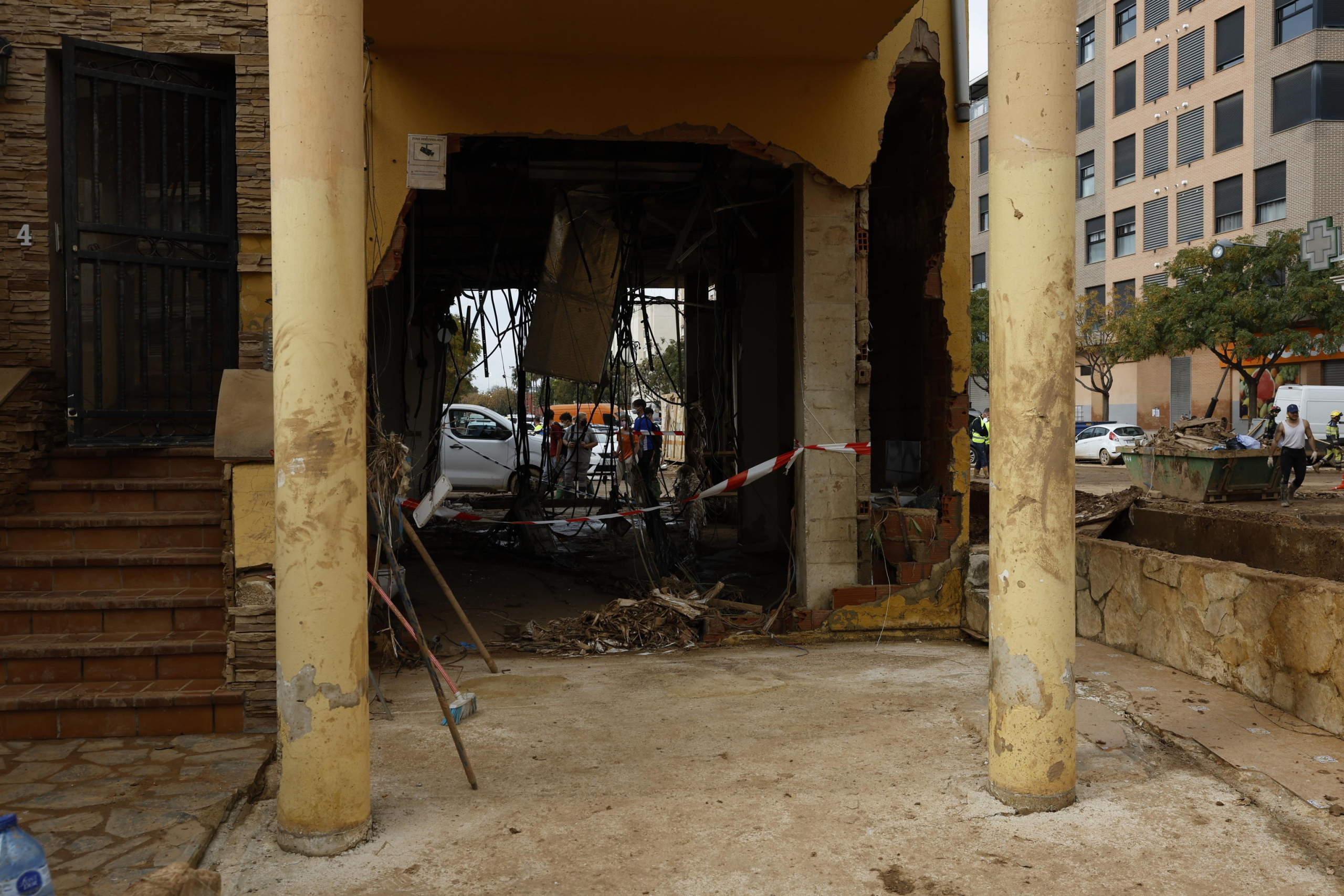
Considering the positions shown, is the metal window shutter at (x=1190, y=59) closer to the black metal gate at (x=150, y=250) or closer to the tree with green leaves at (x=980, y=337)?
the tree with green leaves at (x=980, y=337)

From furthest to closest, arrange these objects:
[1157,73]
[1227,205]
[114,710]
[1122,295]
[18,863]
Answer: [1122,295] → [1157,73] → [1227,205] → [114,710] → [18,863]

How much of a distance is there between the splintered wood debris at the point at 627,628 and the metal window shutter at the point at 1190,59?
110 feet

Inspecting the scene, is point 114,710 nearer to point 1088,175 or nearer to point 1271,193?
point 1271,193

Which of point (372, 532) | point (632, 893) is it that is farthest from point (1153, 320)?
point (632, 893)

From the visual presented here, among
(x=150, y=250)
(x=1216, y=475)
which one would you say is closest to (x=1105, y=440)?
(x=1216, y=475)

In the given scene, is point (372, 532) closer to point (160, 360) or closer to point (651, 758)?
point (160, 360)

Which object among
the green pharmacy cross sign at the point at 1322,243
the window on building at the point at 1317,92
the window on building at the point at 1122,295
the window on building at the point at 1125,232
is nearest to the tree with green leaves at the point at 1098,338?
the window on building at the point at 1122,295

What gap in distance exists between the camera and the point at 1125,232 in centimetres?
3647

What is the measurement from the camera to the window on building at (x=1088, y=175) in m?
37.9

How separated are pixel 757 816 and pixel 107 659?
10.9 ft

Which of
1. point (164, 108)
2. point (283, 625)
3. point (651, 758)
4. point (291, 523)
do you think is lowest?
point (651, 758)

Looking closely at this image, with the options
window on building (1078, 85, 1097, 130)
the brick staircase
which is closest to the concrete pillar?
the brick staircase

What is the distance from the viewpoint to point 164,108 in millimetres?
6141

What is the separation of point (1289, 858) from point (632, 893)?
207cm
